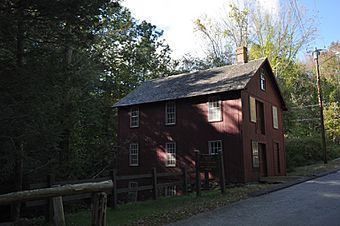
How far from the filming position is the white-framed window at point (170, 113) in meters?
22.4

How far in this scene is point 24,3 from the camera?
886 centimetres

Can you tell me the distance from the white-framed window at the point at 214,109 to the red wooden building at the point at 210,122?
0.7 inches

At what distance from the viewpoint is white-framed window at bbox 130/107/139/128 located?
24547 millimetres

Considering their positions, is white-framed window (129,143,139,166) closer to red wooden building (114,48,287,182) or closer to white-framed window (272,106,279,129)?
red wooden building (114,48,287,182)

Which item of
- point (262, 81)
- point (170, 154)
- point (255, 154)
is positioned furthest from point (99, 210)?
point (262, 81)

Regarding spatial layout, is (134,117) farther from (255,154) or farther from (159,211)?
(159,211)

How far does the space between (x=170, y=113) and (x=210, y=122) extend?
3209mm

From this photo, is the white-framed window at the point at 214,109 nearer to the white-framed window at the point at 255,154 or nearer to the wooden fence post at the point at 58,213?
the white-framed window at the point at 255,154

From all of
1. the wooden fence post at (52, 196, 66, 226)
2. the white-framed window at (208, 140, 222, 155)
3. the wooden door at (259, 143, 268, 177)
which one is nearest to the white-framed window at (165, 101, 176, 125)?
the white-framed window at (208, 140, 222, 155)

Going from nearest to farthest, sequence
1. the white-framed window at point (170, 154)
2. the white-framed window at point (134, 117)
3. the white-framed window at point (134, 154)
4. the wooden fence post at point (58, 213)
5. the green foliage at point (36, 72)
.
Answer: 1. the wooden fence post at point (58, 213)
2. the green foliage at point (36, 72)
3. the white-framed window at point (170, 154)
4. the white-framed window at point (134, 154)
5. the white-framed window at point (134, 117)

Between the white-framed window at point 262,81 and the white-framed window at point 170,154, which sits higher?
the white-framed window at point 262,81

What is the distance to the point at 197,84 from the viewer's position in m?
22.4

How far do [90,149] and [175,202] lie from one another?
13.8 m

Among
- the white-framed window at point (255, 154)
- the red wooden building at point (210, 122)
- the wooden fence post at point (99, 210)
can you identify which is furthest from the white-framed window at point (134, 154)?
the wooden fence post at point (99, 210)
